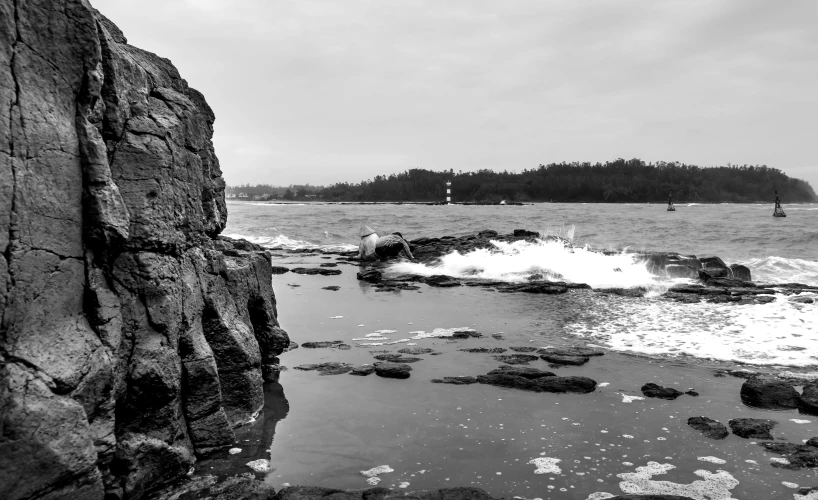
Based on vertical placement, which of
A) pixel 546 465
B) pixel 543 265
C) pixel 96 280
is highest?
pixel 96 280

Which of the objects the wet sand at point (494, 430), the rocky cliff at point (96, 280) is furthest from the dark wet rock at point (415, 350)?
the rocky cliff at point (96, 280)

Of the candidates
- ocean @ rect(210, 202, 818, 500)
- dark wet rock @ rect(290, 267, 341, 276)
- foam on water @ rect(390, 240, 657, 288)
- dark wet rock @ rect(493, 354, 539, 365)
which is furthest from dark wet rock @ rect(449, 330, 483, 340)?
dark wet rock @ rect(290, 267, 341, 276)

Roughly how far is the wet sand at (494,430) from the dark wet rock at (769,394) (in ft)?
0.44

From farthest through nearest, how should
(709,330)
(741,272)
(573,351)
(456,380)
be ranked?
1. (741,272)
2. (709,330)
3. (573,351)
4. (456,380)

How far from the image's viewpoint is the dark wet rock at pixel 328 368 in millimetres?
7422

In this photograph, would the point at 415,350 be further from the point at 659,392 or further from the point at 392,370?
the point at 659,392

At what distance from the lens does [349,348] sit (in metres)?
8.68

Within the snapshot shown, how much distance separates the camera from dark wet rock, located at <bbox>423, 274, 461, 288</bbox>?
15.4m

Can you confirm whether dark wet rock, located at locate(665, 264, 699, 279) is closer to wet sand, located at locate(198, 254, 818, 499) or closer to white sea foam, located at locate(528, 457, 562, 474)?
wet sand, located at locate(198, 254, 818, 499)

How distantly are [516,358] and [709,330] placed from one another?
13.4 ft

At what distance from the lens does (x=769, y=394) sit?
632 cm

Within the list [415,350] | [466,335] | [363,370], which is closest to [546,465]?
[363,370]

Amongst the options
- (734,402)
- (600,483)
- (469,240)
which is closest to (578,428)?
(600,483)

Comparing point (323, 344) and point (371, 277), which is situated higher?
point (371, 277)
